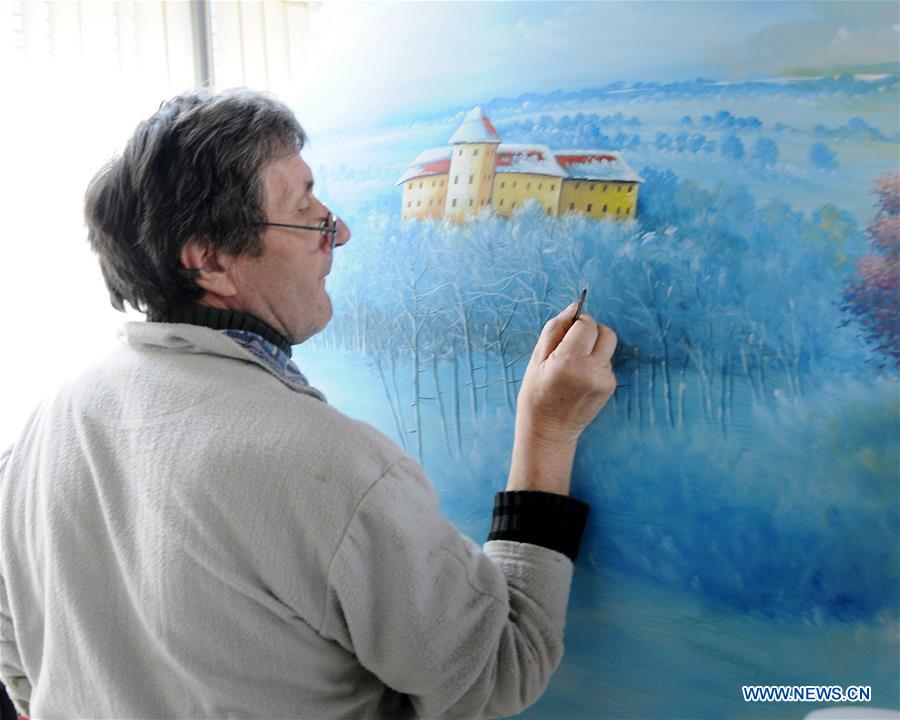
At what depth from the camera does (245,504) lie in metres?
0.81

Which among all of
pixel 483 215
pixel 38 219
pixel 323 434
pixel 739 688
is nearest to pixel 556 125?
pixel 483 215

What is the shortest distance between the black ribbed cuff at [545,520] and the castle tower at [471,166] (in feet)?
1.03

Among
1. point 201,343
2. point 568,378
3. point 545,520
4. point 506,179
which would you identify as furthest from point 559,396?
point 201,343

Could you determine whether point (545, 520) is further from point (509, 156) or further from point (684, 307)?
point (509, 156)

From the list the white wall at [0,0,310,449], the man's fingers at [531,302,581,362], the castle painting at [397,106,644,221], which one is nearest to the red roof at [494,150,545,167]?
the castle painting at [397,106,644,221]

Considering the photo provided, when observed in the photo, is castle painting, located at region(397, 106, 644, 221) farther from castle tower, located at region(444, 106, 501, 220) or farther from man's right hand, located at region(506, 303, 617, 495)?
man's right hand, located at region(506, 303, 617, 495)

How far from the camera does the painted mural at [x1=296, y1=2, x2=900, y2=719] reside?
0.83m

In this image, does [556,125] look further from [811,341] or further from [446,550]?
[446,550]

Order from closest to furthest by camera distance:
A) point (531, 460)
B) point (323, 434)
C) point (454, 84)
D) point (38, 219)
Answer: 1. point (323, 434)
2. point (531, 460)
3. point (454, 84)
4. point (38, 219)

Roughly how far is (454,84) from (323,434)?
453 mm

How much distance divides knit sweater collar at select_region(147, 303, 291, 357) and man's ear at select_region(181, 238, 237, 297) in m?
0.02

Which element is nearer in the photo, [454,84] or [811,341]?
[811,341]

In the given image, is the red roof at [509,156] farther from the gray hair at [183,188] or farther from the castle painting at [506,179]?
the gray hair at [183,188]

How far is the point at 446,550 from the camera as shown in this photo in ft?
2.70
